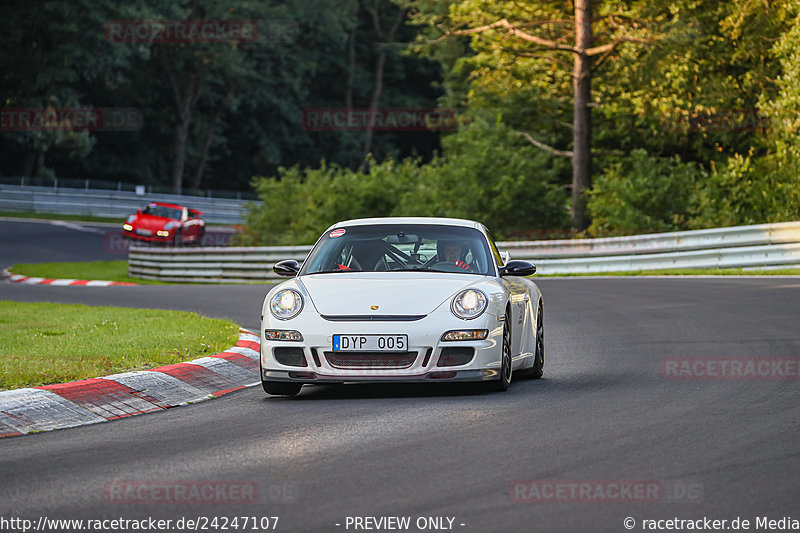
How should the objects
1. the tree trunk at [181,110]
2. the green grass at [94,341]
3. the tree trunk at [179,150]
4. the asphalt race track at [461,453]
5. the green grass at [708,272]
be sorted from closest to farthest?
the asphalt race track at [461,453] < the green grass at [94,341] < the green grass at [708,272] < the tree trunk at [181,110] < the tree trunk at [179,150]

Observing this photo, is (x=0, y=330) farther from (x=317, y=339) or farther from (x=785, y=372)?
(x=785, y=372)

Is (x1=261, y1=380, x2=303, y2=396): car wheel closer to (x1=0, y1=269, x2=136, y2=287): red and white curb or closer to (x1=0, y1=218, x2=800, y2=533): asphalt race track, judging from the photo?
(x1=0, y1=218, x2=800, y2=533): asphalt race track

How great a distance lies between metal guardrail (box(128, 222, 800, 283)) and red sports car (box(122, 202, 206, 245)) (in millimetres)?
6903

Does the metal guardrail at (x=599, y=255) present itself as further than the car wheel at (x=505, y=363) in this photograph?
Yes

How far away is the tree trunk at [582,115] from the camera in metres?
32.4

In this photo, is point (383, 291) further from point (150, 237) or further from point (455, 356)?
point (150, 237)

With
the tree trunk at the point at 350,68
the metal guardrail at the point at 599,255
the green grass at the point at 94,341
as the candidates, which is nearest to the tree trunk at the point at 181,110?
the tree trunk at the point at 350,68

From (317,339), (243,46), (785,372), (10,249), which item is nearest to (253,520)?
(317,339)

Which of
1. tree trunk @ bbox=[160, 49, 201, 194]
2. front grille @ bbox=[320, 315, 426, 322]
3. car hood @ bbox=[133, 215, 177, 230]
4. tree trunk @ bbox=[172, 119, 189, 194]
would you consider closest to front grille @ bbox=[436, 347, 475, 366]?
front grille @ bbox=[320, 315, 426, 322]

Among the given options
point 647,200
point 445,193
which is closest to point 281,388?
point 647,200

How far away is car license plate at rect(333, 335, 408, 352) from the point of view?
9.04 metres

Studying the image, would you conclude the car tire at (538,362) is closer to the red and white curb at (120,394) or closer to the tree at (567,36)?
the red and white curb at (120,394)

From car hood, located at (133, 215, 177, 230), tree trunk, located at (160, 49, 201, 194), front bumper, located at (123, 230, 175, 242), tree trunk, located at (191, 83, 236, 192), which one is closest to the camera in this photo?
front bumper, located at (123, 230, 175, 242)

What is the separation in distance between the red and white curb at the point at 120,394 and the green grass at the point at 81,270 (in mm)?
20626
